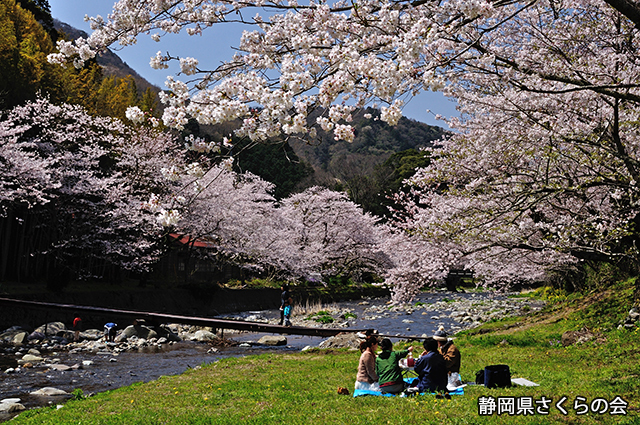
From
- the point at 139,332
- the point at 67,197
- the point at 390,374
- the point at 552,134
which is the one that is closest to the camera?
the point at 390,374

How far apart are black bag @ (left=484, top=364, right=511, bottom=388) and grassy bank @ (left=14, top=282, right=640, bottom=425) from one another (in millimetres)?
233

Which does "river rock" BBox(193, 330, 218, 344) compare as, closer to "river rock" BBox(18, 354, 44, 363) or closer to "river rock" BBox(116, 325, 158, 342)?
"river rock" BBox(116, 325, 158, 342)

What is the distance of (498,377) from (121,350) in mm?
12219

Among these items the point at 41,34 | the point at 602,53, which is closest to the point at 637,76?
the point at 602,53

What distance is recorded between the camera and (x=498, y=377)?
695 centimetres

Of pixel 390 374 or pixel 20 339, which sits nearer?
pixel 390 374

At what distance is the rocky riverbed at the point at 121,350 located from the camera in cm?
982

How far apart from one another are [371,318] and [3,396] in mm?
17697

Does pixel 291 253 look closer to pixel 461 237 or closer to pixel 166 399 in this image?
pixel 461 237

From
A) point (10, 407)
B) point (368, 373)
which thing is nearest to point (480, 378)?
point (368, 373)

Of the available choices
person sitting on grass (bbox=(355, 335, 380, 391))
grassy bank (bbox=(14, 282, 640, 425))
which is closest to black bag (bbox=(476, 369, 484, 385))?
grassy bank (bbox=(14, 282, 640, 425))

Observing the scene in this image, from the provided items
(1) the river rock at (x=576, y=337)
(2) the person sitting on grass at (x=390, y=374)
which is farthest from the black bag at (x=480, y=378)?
(1) the river rock at (x=576, y=337)

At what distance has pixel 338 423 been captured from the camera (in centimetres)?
545

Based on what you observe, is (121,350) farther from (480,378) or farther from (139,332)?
A: (480,378)
